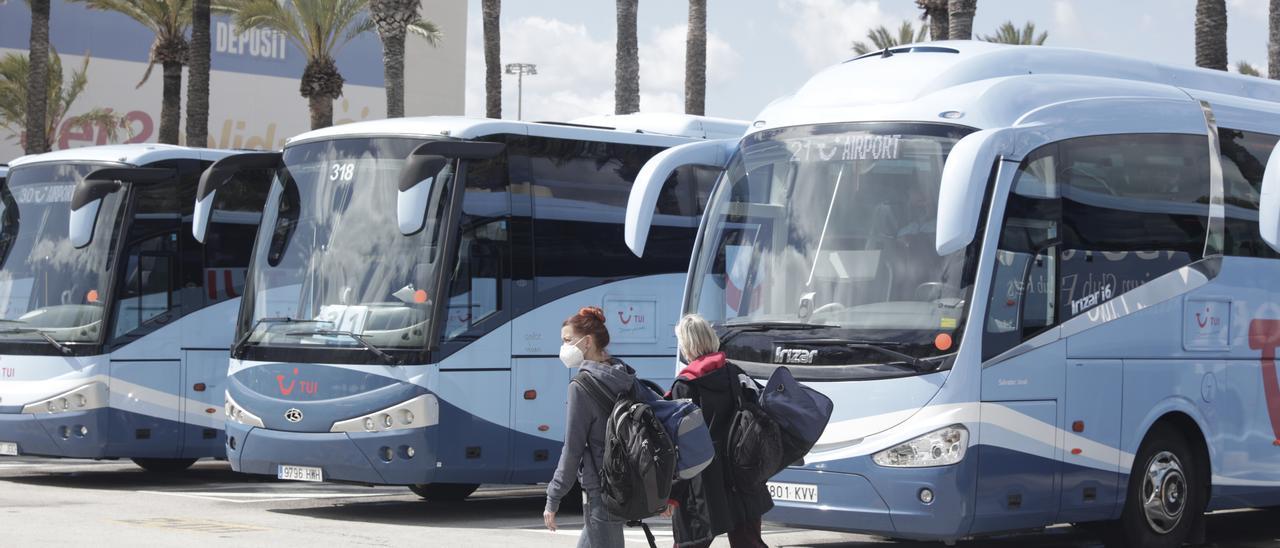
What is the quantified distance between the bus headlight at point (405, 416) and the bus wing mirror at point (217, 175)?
2.85 metres

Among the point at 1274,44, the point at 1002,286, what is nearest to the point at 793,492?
the point at 1002,286

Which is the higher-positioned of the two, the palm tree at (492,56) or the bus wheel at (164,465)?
the palm tree at (492,56)

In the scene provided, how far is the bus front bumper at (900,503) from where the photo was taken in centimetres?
1043

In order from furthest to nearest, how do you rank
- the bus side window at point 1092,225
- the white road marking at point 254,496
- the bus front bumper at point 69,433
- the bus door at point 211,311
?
the bus door at point 211,311 < the bus front bumper at point 69,433 < the white road marking at point 254,496 < the bus side window at point 1092,225

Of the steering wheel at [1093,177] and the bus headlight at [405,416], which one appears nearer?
the steering wheel at [1093,177]

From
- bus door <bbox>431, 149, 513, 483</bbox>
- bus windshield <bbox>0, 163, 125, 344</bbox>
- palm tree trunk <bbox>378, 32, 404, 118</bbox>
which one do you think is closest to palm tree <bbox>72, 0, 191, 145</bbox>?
palm tree trunk <bbox>378, 32, 404, 118</bbox>

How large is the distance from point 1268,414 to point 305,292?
7663 millimetres

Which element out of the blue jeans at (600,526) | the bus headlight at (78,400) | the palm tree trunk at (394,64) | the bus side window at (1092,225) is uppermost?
the palm tree trunk at (394,64)

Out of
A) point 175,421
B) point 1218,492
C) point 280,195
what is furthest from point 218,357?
point 1218,492

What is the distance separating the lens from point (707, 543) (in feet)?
28.3

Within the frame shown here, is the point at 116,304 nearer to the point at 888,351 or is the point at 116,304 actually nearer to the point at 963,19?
the point at 888,351

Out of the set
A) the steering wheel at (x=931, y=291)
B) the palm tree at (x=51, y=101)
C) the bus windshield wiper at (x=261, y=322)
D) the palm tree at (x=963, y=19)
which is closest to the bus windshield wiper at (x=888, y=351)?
the steering wheel at (x=931, y=291)

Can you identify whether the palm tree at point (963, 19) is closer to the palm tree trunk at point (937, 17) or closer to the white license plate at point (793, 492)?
the palm tree trunk at point (937, 17)

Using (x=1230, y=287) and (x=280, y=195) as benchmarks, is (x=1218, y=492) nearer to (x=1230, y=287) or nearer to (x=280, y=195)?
(x=1230, y=287)
